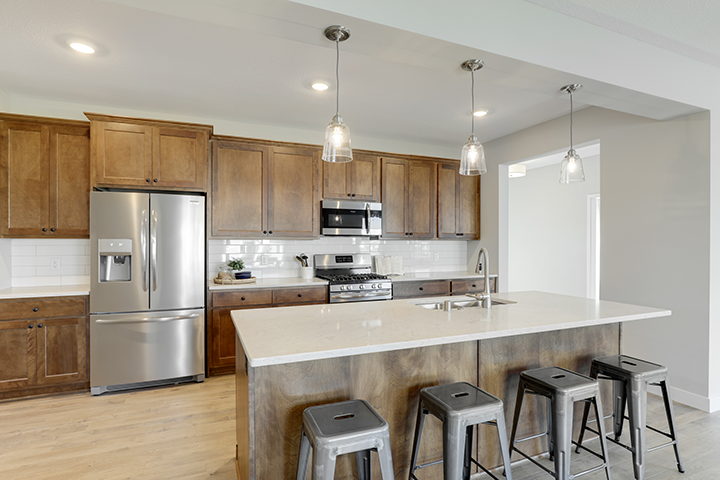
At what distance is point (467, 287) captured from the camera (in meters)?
4.63

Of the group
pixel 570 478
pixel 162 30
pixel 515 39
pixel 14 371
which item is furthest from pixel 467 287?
pixel 14 371

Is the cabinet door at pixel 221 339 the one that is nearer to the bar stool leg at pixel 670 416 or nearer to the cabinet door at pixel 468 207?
the cabinet door at pixel 468 207

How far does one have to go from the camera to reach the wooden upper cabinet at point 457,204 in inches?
192

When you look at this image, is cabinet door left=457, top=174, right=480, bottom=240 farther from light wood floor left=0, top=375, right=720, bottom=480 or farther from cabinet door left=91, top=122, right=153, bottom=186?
cabinet door left=91, top=122, right=153, bottom=186

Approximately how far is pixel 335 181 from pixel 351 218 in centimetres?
46

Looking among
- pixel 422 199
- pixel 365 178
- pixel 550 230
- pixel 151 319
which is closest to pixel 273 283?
pixel 151 319

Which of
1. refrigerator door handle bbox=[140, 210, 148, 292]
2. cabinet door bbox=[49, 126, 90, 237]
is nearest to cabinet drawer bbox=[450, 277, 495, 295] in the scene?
refrigerator door handle bbox=[140, 210, 148, 292]

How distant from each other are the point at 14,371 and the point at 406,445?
325 centimetres

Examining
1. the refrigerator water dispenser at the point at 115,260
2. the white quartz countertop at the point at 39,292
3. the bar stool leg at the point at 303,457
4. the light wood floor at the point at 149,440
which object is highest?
the refrigerator water dispenser at the point at 115,260

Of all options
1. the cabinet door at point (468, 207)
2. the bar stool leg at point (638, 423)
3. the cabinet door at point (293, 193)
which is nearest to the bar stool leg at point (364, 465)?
the bar stool leg at point (638, 423)

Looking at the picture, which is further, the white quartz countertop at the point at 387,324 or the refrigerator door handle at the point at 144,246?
the refrigerator door handle at the point at 144,246

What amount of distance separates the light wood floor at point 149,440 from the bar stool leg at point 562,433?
0.37 meters

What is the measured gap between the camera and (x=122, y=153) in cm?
333

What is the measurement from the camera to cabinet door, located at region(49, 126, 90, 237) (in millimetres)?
3318
